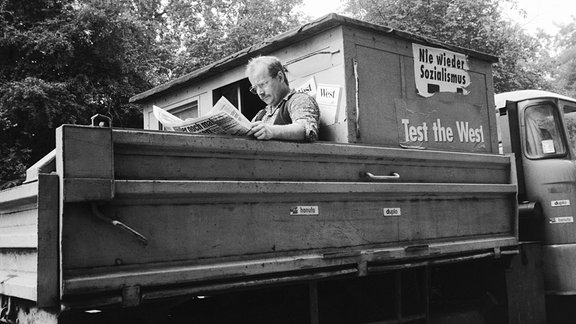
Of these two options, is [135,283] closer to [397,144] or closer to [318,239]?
[318,239]

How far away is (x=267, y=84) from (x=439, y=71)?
4.72 feet

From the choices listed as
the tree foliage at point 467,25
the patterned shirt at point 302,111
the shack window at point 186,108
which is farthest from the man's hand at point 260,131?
the tree foliage at point 467,25

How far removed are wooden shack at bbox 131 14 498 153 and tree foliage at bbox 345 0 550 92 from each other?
1180 cm

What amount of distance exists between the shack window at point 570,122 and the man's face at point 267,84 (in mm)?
2869

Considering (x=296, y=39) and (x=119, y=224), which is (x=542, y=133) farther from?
(x=119, y=224)

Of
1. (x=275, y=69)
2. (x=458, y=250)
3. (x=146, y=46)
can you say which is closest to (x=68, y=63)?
(x=146, y=46)

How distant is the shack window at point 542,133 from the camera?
4.89 meters

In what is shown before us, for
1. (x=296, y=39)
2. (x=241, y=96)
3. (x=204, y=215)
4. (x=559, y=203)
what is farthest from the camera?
(x=559, y=203)

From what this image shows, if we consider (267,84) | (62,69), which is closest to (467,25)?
(62,69)

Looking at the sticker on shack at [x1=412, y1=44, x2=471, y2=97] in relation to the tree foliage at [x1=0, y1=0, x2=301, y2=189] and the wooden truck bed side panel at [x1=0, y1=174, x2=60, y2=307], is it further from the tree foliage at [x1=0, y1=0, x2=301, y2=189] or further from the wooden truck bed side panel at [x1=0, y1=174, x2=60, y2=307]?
the tree foliage at [x1=0, y1=0, x2=301, y2=189]

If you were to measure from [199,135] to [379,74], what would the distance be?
63.6 inches

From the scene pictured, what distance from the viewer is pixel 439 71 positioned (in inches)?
166

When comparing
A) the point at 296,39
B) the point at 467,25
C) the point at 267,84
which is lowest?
the point at 267,84

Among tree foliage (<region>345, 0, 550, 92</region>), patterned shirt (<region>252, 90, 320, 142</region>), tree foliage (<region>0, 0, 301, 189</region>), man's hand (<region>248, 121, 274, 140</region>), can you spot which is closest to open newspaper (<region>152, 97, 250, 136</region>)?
man's hand (<region>248, 121, 274, 140</region>)
